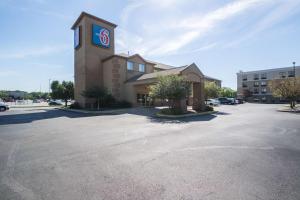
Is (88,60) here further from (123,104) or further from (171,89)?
(171,89)

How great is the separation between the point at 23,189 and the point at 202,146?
17.5ft

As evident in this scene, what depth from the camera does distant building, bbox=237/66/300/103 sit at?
172ft

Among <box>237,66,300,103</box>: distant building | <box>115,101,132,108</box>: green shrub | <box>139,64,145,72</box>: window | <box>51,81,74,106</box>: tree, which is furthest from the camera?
<box>237,66,300,103</box>: distant building

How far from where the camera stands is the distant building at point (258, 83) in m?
52.3

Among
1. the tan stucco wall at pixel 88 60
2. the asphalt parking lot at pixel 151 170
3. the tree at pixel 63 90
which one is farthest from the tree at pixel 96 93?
the asphalt parking lot at pixel 151 170

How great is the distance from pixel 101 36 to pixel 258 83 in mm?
55681

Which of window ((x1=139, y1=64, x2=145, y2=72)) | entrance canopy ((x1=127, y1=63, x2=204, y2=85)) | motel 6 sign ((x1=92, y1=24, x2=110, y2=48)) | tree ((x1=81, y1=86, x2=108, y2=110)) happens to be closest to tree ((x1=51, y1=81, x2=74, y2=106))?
tree ((x1=81, y1=86, x2=108, y2=110))

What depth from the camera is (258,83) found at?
187 ft

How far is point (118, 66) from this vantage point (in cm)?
2641

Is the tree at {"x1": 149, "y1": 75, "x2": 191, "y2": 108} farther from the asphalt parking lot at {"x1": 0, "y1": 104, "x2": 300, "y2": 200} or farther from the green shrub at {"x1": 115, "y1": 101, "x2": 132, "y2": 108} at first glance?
the asphalt parking lot at {"x1": 0, "y1": 104, "x2": 300, "y2": 200}

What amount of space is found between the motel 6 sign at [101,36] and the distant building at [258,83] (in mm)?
51101

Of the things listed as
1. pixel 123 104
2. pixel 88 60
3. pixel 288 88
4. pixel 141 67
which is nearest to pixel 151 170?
pixel 123 104

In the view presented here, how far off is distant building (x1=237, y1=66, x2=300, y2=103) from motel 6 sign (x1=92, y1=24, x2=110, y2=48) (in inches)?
2012

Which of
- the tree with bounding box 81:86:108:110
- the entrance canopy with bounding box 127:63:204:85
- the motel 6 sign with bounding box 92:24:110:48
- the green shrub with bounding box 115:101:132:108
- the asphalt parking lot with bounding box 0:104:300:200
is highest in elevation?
the motel 6 sign with bounding box 92:24:110:48
